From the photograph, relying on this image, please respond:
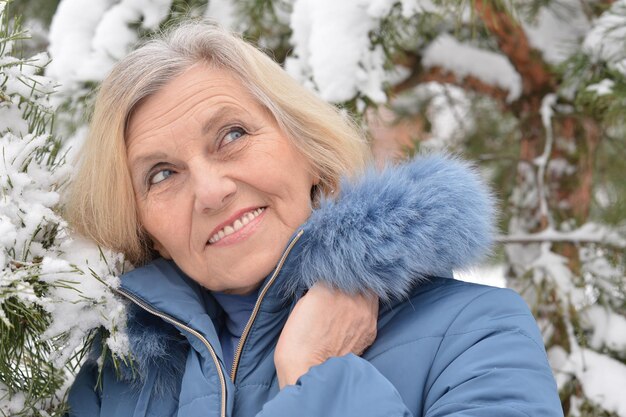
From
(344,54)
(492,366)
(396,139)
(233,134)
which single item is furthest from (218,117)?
(396,139)

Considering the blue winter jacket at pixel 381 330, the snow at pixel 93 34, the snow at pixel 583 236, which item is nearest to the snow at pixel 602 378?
the snow at pixel 583 236

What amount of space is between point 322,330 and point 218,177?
1.37ft

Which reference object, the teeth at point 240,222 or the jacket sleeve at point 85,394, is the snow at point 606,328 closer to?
the teeth at point 240,222

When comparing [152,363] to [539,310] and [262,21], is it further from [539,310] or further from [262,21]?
[262,21]

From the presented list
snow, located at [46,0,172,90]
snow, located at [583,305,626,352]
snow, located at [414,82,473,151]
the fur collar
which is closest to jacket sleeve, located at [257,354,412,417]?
the fur collar

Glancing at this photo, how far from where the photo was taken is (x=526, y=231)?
269cm

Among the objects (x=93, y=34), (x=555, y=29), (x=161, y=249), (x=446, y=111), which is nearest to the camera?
(x=161, y=249)

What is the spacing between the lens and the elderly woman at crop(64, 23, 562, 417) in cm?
142

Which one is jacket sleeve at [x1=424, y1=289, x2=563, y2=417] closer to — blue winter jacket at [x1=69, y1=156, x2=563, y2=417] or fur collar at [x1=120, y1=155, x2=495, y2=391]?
blue winter jacket at [x1=69, y1=156, x2=563, y2=417]

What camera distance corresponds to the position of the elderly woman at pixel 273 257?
142 centimetres

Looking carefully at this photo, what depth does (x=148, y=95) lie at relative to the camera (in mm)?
1755

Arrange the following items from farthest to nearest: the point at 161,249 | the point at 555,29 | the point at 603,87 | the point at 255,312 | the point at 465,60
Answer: the point at 465,60, the point at 555,29, the point at 603,87, the point at 161,249, the point at 255,312

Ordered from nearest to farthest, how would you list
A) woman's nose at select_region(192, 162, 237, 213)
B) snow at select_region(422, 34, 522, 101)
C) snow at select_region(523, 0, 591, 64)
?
woman's nose at select_region(192, 162, 237, 213) < snow at select_region(523, 0, 591, 64) < snow at select_region(422, 34, 522, 101)

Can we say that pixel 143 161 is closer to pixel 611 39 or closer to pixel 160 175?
pixel 160 175
